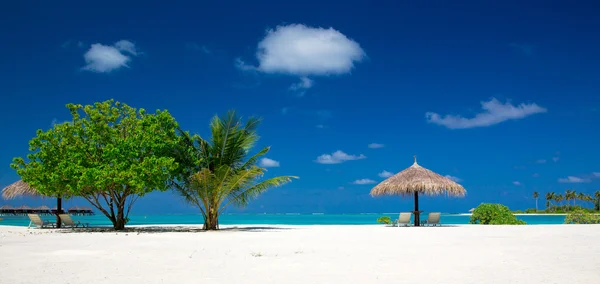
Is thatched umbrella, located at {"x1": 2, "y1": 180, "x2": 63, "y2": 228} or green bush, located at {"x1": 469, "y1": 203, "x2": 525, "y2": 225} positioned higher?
thatched umbrella, located at {"x1": 2, "y1": 180, "x2": 63, "y2": 228}

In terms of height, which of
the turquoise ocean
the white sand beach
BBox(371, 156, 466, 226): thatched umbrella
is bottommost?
the turquoise ocean

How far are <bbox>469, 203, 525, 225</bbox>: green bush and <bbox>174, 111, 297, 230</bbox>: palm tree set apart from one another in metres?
10.2

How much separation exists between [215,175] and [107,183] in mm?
3370

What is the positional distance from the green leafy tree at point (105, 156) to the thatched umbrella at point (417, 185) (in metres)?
8.81

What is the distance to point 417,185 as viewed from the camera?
67.4 ft

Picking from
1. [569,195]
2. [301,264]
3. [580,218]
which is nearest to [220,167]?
[301,264]

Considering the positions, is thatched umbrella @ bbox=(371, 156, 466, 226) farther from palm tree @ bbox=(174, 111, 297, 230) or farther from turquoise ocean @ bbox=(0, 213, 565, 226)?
turquoise ocean @ bbox=(0, 213, 565, 226)

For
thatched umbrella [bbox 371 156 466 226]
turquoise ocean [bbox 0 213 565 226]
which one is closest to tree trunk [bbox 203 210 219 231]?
thatched umbrella [bbox 371 156 466 226]

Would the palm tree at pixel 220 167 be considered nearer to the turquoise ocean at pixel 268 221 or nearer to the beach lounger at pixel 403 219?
the beach lounger at pixel 403 219

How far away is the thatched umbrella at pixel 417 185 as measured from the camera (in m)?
20.5

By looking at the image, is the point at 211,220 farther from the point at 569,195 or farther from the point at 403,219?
the point at 569,195

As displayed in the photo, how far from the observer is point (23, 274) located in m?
6.37

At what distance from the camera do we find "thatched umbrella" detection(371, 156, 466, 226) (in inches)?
809

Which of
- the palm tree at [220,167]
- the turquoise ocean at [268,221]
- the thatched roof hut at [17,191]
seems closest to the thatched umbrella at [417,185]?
the palm tree at [220,167]
